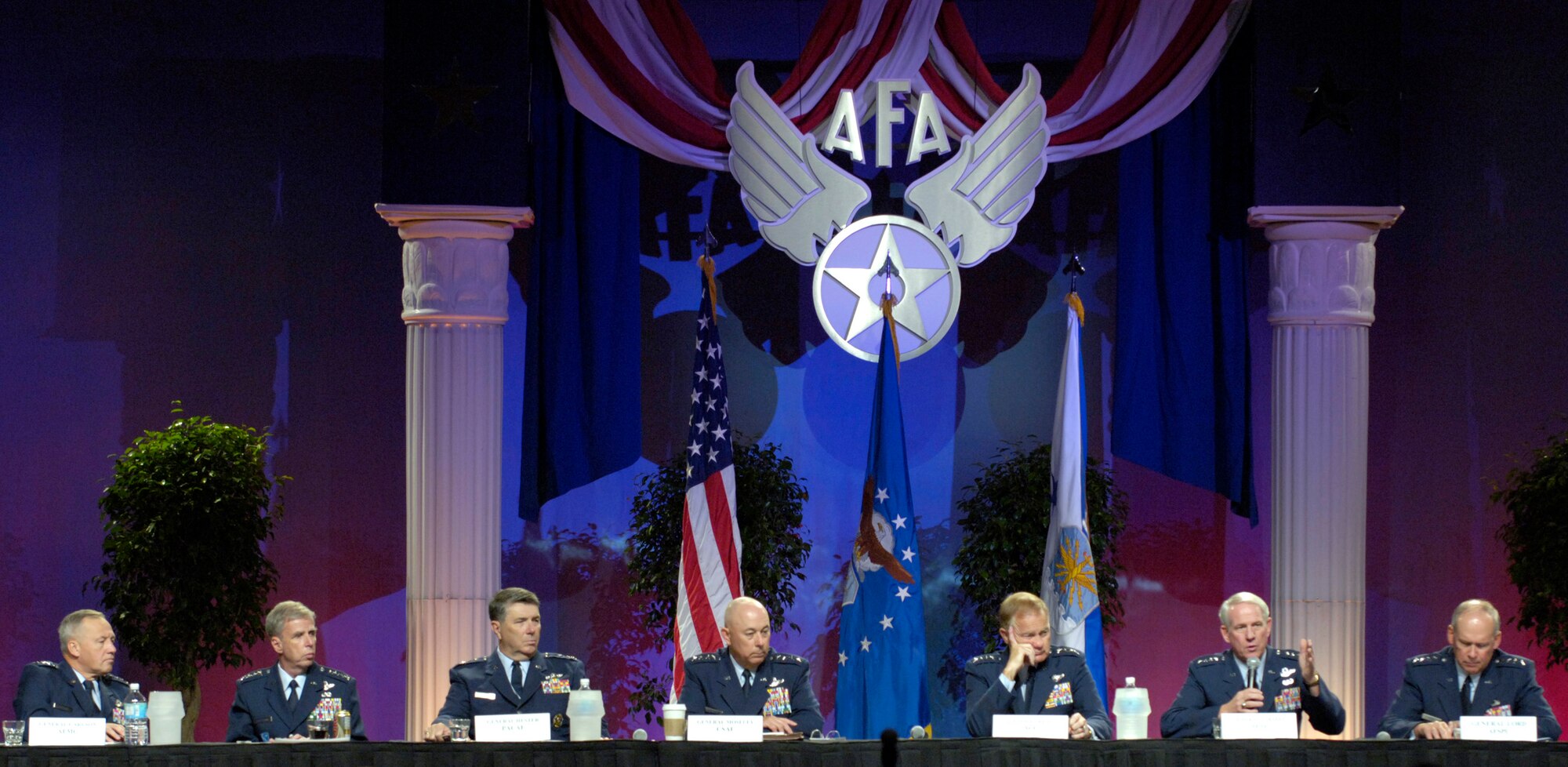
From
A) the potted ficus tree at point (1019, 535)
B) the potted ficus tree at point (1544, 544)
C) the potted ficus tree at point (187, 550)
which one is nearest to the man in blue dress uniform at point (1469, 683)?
the potted ficus tree at point (1544, 544)

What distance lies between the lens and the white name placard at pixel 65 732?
4449 mm

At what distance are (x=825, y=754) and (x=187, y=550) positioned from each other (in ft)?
12.8

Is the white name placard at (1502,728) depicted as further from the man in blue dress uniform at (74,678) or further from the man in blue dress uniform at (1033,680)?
the man in blue dress uniform at (74,678)

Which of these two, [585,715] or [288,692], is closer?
[585,715]

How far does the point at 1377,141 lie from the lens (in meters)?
7.47

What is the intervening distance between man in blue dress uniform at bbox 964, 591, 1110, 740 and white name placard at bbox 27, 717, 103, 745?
8.51 ft

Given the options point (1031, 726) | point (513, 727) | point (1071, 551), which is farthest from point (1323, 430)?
point (513, 727)

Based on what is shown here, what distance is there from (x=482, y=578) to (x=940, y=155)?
3170 mm

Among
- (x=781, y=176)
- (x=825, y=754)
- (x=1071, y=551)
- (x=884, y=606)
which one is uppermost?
(x=781, y=176)

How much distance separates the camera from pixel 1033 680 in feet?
17.1

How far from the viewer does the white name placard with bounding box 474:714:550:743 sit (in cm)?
457

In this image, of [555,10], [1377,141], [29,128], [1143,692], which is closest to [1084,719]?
[1143,692]

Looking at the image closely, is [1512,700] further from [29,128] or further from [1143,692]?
[29,128]

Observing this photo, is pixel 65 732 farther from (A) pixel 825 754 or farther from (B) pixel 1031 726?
(B) pixel 1031 726
